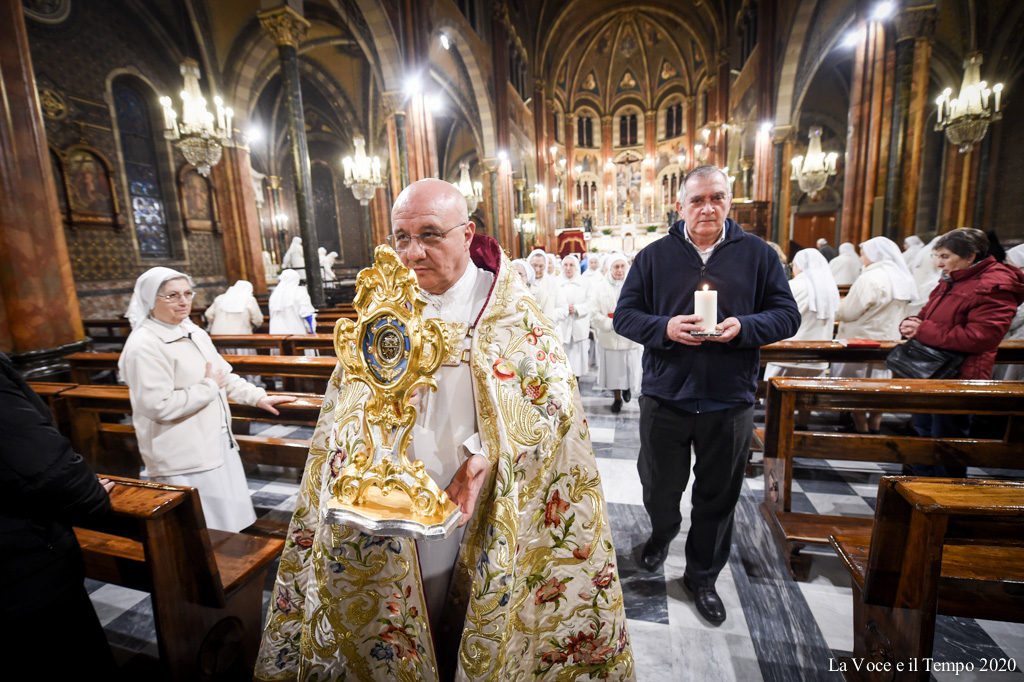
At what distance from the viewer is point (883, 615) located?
1.40m

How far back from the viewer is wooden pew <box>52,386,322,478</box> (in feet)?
8.68

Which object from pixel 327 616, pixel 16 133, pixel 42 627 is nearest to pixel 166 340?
pixel 42 627

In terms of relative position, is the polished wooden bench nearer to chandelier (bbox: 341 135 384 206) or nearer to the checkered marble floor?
the checkered marble floor

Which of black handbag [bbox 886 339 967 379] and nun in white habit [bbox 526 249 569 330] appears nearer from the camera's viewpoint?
black handbag [bbox 886 339 967 379]

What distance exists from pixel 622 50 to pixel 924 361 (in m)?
32.3

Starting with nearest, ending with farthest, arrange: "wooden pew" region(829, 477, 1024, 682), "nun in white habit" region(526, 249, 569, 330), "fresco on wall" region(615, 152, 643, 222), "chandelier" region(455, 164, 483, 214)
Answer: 1. "wooden pew" region(829, 477, 1024, 682)
2. "nun in white habit" region(526, 249, 569, 330)
3. "chandelier" region(455, 164, 483, 214)
4. "fresco on wall" region(615, 152, 643, 222)

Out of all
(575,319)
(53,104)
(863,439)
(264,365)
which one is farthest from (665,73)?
(264,365)

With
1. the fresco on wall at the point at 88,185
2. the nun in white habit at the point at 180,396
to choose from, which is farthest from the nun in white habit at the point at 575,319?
the fresco on wall at the point at 88,185

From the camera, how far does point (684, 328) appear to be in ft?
5.26

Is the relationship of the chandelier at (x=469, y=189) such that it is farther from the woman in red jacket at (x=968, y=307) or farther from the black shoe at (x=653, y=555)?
the black shoe at (x=653, y=555)

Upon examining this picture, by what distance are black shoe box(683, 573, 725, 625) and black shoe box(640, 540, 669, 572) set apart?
26 centimetres

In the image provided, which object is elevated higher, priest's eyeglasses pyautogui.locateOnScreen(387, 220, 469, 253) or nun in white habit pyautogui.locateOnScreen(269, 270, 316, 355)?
priest's eyeglasses pyautogui.locateOnScreen(387, 220, 469, 253)

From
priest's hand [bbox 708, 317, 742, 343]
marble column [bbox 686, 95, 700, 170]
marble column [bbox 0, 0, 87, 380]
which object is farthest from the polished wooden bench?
marble column [bbox 686, 95, 700, 170]

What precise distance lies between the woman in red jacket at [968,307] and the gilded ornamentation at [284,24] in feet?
28.2
